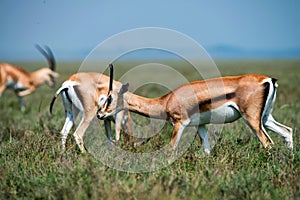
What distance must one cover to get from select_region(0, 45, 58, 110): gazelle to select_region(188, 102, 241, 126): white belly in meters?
8.30

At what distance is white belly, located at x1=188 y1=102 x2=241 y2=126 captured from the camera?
20.4ft

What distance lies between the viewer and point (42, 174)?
4.84m

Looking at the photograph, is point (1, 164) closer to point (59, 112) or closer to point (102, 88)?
point (102, 88)

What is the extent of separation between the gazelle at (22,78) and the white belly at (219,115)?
8296 millimetres

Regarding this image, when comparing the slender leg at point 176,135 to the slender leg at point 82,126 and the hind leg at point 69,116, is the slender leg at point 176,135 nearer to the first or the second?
the slender leg at point 82,126

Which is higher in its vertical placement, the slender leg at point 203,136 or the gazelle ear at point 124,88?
the gazelle ear at point 124,88

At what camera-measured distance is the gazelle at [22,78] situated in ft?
47.3

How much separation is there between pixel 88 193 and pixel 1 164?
1650 millimetres

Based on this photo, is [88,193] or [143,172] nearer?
[88,193]

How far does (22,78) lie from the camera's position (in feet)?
50.9

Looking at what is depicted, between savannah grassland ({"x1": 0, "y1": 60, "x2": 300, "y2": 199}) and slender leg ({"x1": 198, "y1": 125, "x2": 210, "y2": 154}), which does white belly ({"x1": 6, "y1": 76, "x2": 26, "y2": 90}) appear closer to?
savannah grassland ({"x1": 0, "y1": 60, "x2": 300, "y2": 199})

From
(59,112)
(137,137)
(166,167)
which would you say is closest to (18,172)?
(166,167)

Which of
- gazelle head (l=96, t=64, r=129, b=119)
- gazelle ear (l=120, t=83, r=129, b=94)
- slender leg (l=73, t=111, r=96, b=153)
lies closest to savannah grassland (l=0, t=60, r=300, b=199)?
slender leg (l=73, t=111, r=96, b=153)

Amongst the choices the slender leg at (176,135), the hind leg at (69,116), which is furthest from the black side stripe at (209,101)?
the hind leg at (69,116)
